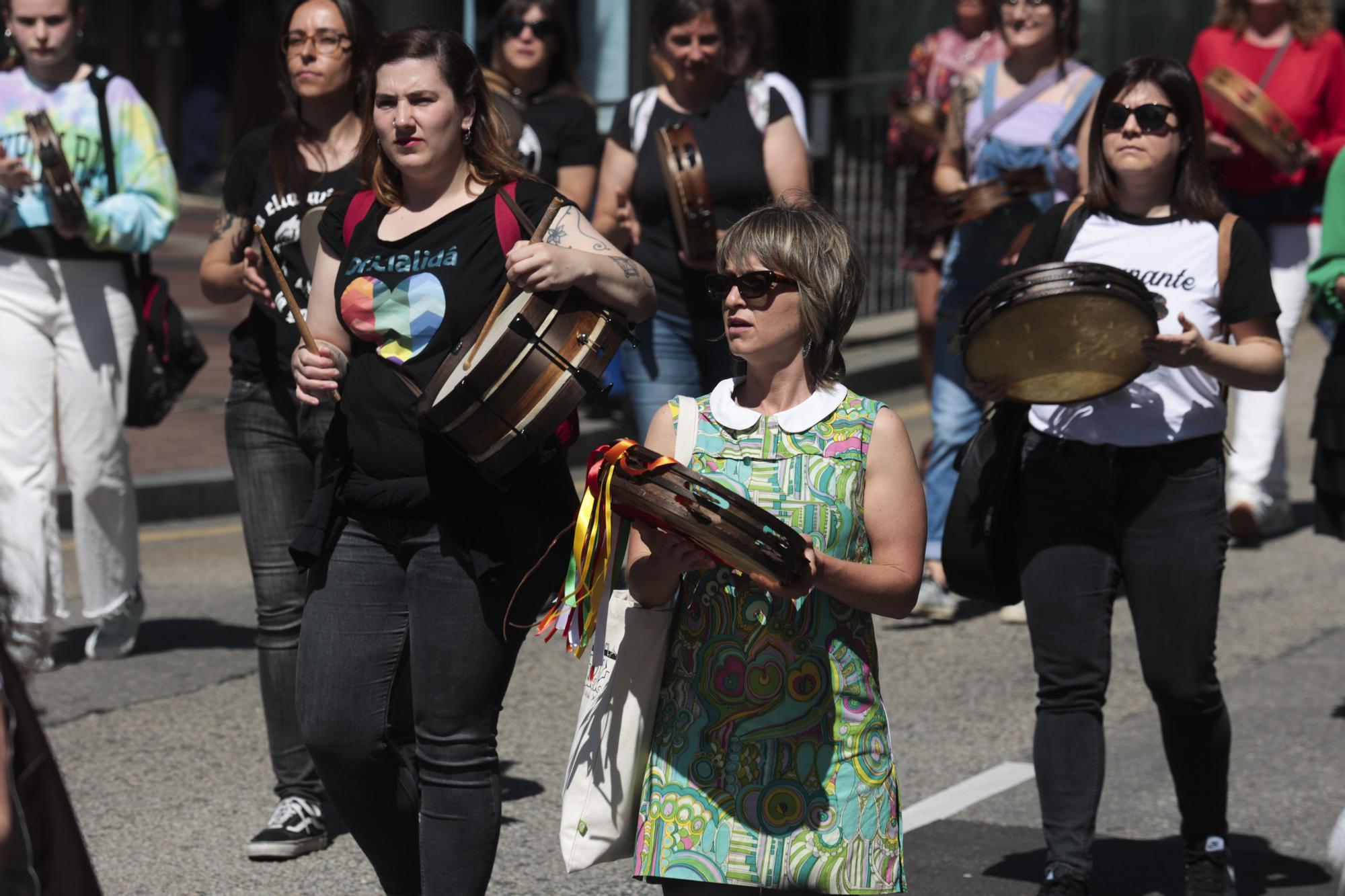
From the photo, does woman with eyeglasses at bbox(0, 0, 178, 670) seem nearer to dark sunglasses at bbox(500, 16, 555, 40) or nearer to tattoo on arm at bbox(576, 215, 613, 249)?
dark sunglasses at bbox(500, 16, 555, 40)

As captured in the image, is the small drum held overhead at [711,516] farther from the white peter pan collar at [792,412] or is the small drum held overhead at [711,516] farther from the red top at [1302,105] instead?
the red top at [1302,105]

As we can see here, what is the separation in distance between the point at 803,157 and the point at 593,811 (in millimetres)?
3553

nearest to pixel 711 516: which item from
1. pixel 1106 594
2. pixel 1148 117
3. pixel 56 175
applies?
pixel 1106 594

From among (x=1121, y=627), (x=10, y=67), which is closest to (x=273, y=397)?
(x=10, y=67)

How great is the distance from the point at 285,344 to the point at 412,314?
4.06 ft

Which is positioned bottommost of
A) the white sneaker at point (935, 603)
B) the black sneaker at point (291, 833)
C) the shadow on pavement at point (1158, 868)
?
the white sneaker at point (935, 603)

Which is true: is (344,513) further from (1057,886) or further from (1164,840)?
(1164,840)

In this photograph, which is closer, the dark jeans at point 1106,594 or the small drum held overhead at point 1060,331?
the small drum held overhead at point 1060,331

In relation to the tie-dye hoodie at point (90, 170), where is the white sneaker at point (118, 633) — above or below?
below

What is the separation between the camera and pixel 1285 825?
5508mm

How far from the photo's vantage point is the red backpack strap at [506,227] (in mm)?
3986

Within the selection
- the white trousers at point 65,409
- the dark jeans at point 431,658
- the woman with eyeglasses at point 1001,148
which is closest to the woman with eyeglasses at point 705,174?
the woman with eyeglasses at point 1001,148

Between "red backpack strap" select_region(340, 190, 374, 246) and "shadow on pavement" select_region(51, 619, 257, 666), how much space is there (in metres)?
3.31

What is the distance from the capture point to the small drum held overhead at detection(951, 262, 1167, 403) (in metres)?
4.41
